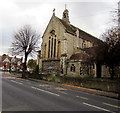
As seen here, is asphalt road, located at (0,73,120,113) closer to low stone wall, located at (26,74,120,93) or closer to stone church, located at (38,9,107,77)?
low stone wall, located at (26,74,120,93)

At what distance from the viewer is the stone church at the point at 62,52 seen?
31.4m

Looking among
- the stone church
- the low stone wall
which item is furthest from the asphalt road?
the stone church

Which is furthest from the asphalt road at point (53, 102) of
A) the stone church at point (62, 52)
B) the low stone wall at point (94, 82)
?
the stone church at point (62, 52)

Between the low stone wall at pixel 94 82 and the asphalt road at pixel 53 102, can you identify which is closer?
the asphalt road at pixel 53 102

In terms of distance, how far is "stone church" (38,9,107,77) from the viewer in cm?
3144

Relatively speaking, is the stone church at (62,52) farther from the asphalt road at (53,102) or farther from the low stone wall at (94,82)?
the asphalt road at (53,102)

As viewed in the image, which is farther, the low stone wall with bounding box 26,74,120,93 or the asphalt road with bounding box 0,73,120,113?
the low stone wall with bounding box 26,74,120,93

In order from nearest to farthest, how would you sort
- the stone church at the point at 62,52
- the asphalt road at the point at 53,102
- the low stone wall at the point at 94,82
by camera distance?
the asphalt road at the point at 53,102
the low stone wall at the point at 94,82
the stone church at the point at 62,52

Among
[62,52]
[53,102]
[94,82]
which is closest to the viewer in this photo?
[53,102]

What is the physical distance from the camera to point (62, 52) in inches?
1362

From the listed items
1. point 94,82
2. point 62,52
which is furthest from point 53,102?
point 62,52

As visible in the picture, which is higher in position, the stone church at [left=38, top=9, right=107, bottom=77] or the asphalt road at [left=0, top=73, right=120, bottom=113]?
the stone church at [left=38, top=9, right=107, bottom=77]

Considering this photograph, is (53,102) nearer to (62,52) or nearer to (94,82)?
(94,82)

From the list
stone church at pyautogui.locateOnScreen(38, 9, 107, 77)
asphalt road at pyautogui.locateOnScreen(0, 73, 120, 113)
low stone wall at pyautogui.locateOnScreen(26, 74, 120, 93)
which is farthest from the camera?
stone church at pyautogui.locateOnScreen(38, 9, 107, 77)
